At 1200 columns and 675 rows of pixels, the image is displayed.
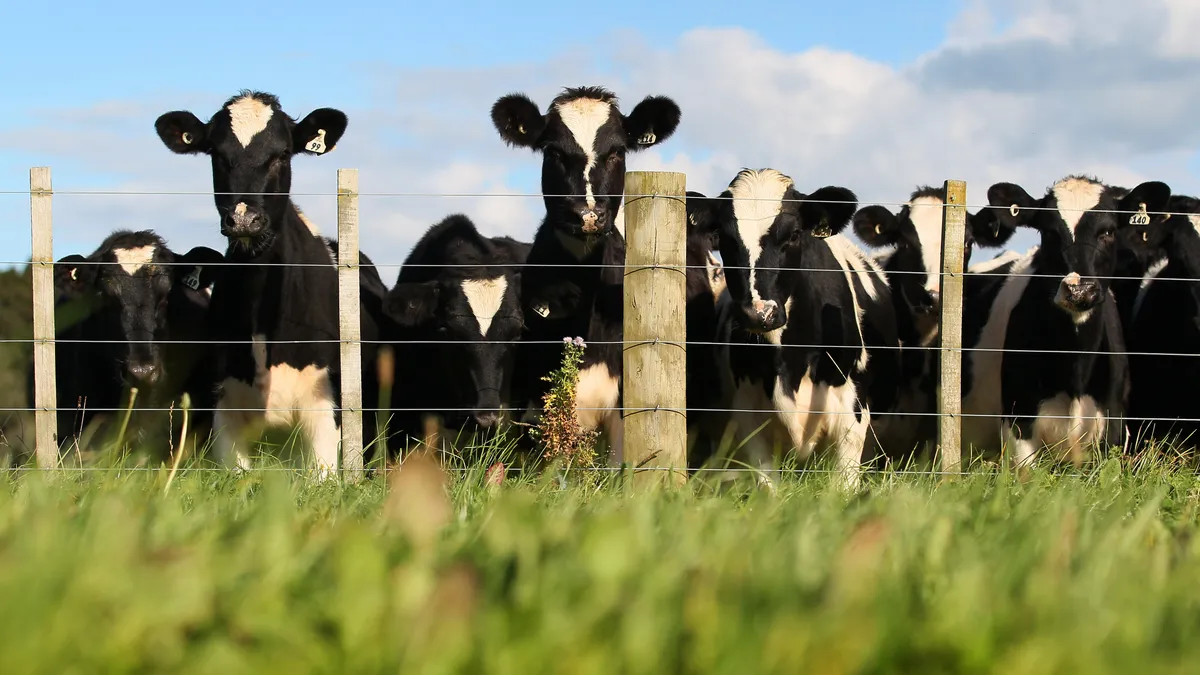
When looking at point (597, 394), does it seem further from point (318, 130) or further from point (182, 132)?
point (182, 132)

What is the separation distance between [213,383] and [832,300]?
4.06 metres

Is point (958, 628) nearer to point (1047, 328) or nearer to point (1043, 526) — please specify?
point (1043, 526)

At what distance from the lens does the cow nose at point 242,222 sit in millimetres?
7684

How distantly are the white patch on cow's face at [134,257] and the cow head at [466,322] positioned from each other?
1.83m

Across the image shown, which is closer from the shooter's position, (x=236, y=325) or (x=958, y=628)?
(x=958, y=628)

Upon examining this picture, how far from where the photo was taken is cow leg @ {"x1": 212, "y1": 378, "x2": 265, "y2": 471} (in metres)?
7.95

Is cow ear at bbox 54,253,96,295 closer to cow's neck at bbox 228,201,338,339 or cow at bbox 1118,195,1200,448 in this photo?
cow's neck at bbox 228,201,338,339

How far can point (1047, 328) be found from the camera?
8.43 meters

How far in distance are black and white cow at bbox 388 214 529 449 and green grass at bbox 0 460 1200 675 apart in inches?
218

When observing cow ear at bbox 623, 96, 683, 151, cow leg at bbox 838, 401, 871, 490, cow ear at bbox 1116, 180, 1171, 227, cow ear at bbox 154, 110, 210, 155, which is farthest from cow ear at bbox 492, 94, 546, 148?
cow ear at bbox 1116, 180, 1171, 227

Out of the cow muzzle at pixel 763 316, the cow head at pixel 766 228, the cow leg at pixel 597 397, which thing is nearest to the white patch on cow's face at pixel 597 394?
the cow leg at pixel 597 397

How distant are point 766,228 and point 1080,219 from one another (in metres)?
2.16

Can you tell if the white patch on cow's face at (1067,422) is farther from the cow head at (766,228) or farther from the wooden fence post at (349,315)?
the wooden fence post at (349,315)

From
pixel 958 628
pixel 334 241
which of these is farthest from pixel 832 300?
pixel 958 628
